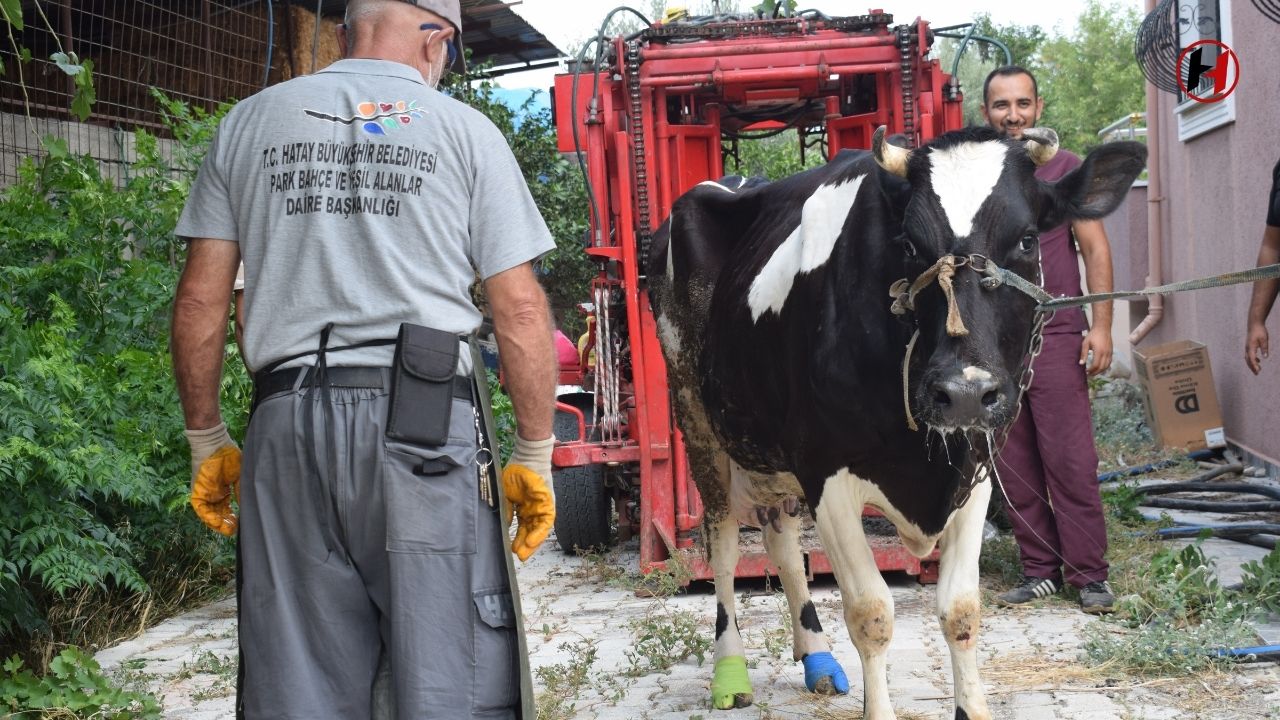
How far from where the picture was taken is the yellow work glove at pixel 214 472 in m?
2.89

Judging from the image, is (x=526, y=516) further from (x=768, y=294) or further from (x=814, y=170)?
(x=814, y=170)

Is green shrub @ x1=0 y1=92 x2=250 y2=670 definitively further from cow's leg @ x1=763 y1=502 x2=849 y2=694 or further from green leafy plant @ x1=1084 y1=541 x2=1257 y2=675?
green leafy plant @ x1=1084 y1=541 x2=1257 y2=675

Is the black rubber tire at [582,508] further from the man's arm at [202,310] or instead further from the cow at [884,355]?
the man's arm at [202,310]

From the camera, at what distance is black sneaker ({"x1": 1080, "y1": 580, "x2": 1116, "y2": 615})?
18.1 ft

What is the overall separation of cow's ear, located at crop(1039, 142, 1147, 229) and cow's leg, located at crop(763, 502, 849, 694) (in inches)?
71.7

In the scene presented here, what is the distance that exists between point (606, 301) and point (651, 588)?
5.04 ft

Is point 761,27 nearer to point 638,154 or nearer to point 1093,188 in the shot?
point 638,154

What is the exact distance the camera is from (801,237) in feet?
14.0

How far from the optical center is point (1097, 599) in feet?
18.2

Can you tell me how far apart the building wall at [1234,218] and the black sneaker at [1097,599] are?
3.21m

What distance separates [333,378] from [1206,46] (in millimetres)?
9187

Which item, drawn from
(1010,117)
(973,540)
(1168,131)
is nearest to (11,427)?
(973,540)

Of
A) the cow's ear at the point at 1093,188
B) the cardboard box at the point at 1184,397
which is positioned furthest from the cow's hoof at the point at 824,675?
the cardboard box at the point at 1184,397

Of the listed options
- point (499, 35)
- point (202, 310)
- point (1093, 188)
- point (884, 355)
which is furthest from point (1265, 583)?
point (499, 35)
